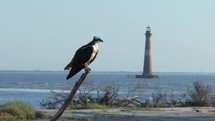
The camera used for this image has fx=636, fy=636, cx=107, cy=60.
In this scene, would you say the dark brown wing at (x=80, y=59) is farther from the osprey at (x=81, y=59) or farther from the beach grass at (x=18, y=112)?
the beach grass at (x=18, y=112)

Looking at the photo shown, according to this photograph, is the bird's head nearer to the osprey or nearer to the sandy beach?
the osprey

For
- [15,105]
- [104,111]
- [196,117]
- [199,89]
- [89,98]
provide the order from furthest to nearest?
[199,89], [89,98], [104,111], [196,117], [15,105]

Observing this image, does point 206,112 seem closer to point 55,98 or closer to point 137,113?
point 137,113

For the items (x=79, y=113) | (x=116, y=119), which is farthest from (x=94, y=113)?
(x=116, y=119)

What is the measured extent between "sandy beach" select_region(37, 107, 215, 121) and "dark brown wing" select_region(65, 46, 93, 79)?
1239 centimetres

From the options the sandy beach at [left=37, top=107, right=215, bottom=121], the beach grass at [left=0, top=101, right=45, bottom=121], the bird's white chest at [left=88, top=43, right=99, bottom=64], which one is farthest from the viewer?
the sandy beach at [left=37, top=107, right=215, bottom=121]

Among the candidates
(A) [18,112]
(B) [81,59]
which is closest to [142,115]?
(A) [18,112]

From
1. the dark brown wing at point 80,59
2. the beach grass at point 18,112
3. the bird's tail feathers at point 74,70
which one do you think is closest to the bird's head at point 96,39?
the dark brown wing at point 80,59

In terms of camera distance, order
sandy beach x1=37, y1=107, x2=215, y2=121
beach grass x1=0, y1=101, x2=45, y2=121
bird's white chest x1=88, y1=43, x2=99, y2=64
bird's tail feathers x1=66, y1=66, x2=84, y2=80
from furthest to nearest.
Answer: sandy beach x1=37, y1=107, x2=215, y2=121
beach grass x1=0, y1=101, x2=45, y2=121
bird's white chest x1=88, y1=43, x2=99, y2=64
bird's tail feathers x1=66, y1=66, x2=84, y2=80

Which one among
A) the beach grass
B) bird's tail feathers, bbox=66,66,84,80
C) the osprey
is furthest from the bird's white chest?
the beach grass

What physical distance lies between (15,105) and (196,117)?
836 cm

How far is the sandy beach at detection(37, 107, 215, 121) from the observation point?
27312mm

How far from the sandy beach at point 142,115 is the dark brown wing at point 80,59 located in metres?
12.4

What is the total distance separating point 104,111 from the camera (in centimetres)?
3103
